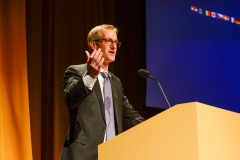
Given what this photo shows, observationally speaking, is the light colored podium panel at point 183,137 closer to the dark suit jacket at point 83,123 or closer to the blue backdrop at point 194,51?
the dark suit jacket at point 83,123

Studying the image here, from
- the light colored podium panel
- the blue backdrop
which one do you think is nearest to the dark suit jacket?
the light colored podium panel

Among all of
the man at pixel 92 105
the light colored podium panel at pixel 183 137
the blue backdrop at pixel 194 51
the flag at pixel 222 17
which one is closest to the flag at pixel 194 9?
the blue backdrop at pixel 194 51

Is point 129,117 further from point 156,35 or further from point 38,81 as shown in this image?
point 156,35

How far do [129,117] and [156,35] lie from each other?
4.37 feet

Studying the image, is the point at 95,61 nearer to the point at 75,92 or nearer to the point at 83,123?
the point at 75,92

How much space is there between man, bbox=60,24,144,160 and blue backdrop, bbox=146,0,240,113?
4.02ft

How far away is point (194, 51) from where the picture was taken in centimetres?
370

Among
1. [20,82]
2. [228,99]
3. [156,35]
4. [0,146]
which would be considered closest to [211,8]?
[156,35]

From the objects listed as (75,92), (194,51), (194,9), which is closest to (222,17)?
(194,9)

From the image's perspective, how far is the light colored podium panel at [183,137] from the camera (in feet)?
4.01

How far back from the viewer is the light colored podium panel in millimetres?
1222

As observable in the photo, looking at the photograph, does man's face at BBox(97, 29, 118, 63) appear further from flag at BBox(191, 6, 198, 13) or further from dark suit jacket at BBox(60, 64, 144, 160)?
flag at BBox(191, 6, 198, 13)

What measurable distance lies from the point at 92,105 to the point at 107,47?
0.40 m

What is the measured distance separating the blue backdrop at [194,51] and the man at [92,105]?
1.23m
